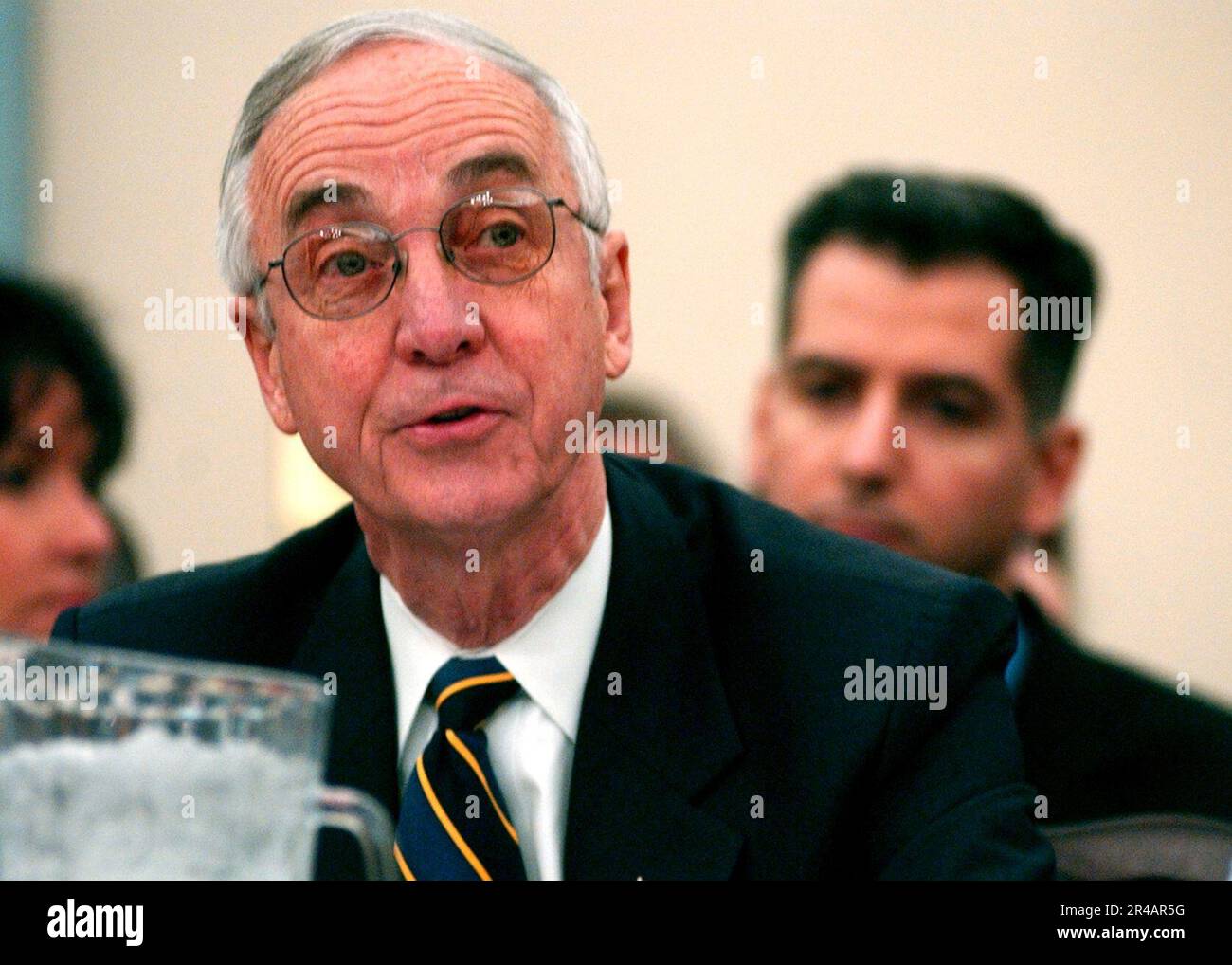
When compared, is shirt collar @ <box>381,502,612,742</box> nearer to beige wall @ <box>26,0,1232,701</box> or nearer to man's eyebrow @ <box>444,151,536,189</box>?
man's eyebrow @ <box>444,151,536,189</box>

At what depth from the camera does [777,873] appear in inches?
61.2

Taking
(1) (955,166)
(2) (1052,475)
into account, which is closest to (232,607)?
(2) (1052,475)

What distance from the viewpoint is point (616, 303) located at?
196 cm

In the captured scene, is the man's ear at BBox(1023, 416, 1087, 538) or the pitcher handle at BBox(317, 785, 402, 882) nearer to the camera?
the pitcher handle at BBox(317, 785, 402, 882)

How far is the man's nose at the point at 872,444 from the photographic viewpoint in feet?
9.52

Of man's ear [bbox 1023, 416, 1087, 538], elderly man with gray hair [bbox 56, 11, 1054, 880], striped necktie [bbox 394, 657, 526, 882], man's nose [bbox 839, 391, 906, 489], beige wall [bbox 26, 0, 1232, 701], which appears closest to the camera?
striped necktie [bbox 394, 657, 526, 882]

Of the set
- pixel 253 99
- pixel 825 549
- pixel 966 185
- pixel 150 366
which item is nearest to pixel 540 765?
pixel 825 549

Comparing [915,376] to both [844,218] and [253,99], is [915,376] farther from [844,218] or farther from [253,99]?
[253,99]

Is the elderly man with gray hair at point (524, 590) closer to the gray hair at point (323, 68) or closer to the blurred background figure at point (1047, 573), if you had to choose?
the gray hair at point (323, 68)

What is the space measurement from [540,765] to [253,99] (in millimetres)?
810

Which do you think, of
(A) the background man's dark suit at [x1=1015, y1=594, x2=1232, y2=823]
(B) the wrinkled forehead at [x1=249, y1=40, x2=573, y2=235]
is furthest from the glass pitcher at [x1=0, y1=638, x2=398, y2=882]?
(A) the background man's dark suit at [x1=1015, y1=594, x2=1232, y2=823]

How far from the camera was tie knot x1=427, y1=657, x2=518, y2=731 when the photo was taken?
1595 millimetres

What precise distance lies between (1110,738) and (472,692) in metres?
1.42

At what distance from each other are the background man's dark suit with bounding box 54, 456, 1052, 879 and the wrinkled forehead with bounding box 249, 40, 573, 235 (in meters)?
0.43
